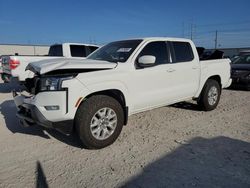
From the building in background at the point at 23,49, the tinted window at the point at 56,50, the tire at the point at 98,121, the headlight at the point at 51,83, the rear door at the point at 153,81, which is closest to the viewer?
the headlight at the point at 51,83

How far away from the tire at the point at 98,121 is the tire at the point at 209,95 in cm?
294

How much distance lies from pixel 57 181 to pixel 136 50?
2.78 meters

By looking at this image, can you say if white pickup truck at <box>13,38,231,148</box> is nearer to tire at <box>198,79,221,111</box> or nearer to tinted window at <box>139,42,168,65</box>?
tinted window at <box>139,42,168,65</box>

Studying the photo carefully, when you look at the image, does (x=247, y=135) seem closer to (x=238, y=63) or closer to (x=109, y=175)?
(x=109, y=175)

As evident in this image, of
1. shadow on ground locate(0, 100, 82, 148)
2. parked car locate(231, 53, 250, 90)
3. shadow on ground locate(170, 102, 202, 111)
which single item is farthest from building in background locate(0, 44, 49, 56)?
shadow on ground locate(170, 102, 202, 111)

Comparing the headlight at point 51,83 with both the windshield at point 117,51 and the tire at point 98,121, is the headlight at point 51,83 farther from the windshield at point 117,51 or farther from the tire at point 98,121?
the windshield at point 117,51

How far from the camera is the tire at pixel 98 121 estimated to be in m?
3.91

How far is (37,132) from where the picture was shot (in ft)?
16.4

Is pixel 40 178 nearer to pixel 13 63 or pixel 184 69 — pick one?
pixel 184 69

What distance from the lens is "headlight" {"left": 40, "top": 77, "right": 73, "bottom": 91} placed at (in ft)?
12.4

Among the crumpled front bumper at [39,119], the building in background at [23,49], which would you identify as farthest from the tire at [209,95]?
the building in background at [23,49]

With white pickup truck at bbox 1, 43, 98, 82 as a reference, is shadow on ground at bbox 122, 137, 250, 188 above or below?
below

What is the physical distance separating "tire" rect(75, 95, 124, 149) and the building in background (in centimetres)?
3142

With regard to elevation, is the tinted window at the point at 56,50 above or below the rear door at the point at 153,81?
above
